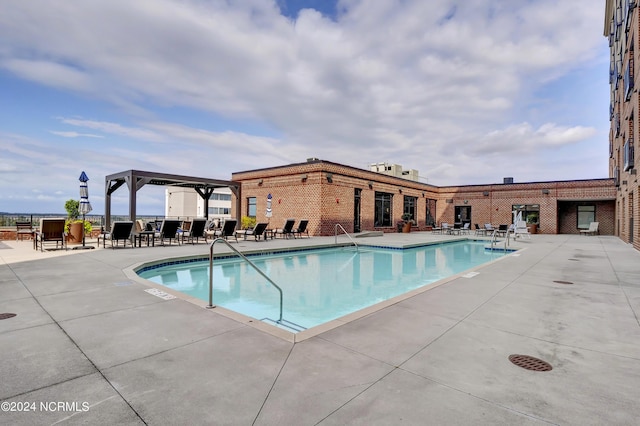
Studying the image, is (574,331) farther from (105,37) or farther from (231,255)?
(105,37)

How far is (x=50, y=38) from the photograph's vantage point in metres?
8.31

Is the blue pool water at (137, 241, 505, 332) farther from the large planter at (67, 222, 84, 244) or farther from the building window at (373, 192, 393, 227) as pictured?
the building window at (373, 192, 393, 227)

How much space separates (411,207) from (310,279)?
18.1m

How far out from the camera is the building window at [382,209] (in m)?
20.2

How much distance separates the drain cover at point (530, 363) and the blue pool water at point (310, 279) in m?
2.49

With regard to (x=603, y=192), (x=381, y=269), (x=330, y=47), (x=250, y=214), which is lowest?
(x=381, y=269)

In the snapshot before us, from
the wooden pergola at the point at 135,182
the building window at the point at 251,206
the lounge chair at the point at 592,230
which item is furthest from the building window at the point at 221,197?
the lounge chair at the point at 592,230

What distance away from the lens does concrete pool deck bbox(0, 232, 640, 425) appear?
171cm

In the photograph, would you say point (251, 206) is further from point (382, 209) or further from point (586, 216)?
point (586, 216)

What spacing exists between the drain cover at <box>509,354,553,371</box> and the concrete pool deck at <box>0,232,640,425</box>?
6 centimetres

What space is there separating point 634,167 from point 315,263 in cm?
1187

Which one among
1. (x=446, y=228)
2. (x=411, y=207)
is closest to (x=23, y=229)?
(x=411, y=207)

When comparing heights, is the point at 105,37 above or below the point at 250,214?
above

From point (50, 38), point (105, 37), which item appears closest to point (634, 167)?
point (105, 37)
